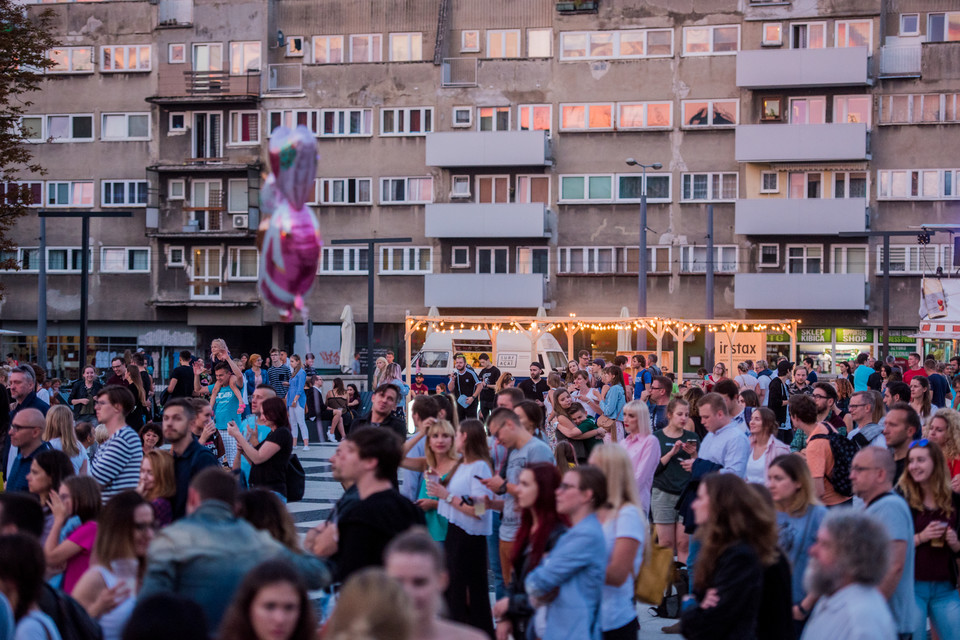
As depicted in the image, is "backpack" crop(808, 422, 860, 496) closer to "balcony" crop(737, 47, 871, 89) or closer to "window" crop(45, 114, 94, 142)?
"balcony" crop(737, 47, 871, 89)

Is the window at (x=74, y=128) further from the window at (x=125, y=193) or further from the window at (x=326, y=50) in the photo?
the window at (x=326, y=50)

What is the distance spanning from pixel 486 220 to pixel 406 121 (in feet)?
17.1

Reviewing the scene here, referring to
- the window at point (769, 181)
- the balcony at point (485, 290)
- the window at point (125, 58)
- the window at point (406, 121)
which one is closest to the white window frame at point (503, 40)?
the window at point (406, 121)

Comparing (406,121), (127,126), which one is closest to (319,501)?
(406,121)

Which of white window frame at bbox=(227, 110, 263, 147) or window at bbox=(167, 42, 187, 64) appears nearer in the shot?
white window frame at bbox=(227, 110, 263, 147)

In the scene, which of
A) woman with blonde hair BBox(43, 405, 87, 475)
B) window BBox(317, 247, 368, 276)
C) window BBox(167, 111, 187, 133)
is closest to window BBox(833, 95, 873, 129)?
window BBox(317, 247, 368, 276)

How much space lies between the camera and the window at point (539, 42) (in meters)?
47.7

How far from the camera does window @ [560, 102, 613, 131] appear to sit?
46750 mm

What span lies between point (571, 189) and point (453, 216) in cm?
463

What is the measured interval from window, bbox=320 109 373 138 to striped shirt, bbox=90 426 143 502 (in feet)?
133

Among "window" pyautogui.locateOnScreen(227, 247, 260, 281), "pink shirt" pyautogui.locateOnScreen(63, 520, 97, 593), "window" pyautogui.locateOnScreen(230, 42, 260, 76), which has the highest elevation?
"window" pyautogui.locateOnScreen(230, 42, 260, 76)

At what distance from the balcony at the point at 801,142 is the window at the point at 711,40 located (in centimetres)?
327

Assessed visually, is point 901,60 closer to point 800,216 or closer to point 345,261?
point 800,216

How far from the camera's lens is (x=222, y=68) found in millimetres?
49469
